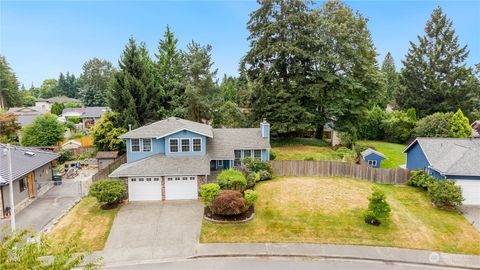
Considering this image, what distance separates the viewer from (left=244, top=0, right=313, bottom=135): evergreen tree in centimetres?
3238

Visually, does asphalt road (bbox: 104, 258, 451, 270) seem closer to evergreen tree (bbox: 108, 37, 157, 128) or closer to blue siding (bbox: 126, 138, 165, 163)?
blue siding (bbox: 126, 138, 165, 163)

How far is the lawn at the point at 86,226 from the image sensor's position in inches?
606

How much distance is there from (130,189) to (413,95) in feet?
150

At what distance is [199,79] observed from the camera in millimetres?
37938

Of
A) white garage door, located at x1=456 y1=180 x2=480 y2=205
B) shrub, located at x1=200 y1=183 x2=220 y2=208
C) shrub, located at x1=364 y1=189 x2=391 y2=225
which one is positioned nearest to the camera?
shrub, located at x1=364 y1=189 x2=391 y2=225

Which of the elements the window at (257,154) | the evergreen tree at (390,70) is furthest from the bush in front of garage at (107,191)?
the evergreen tree at (390,70)

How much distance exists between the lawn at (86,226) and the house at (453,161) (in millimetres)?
22428

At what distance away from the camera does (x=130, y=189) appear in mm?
20734

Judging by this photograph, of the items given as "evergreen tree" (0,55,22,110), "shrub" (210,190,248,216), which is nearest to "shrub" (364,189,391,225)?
"shrub" (210,190,248,216)

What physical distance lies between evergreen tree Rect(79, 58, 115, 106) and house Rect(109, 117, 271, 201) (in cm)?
5856

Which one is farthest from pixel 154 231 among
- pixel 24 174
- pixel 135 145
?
pixel 24 174

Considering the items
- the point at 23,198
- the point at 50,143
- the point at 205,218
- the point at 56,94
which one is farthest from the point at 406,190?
the point at 56,94

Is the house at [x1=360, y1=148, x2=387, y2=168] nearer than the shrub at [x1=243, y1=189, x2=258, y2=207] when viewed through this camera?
No

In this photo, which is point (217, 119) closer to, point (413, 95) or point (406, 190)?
point (406, 190)
